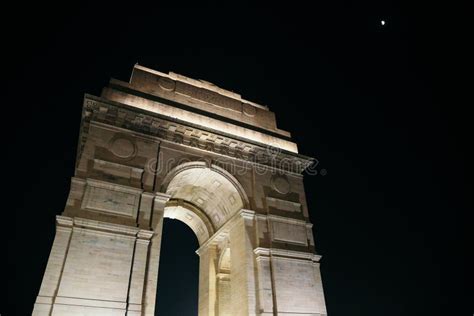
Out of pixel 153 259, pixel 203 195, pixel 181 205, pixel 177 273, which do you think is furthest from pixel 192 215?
pixel 177 273

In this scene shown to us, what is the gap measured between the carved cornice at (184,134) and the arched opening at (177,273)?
86.6ft

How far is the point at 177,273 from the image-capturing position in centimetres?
4631

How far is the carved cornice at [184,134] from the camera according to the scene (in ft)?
59.0

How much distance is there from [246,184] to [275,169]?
7.62 feet

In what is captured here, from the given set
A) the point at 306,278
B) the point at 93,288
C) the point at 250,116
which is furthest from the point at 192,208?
the point at 93,288

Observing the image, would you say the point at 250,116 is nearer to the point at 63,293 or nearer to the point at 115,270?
the point at 115,270

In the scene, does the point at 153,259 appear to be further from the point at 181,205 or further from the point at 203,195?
the point at 181,205

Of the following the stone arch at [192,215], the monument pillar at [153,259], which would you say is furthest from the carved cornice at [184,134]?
the stone arch at [192,215]

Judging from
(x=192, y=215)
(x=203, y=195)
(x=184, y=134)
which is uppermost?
(x=184, y=134)

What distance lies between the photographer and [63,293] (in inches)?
513

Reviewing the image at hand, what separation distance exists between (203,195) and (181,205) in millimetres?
2030

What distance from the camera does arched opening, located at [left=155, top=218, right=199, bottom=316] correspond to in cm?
4534

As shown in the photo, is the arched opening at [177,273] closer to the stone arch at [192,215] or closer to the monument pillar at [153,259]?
the stone arch at [192,215]

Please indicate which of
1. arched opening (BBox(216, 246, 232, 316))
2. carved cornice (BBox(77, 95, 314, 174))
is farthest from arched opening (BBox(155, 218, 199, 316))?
carved cornice (BBox(77, 95, 314, 174))
